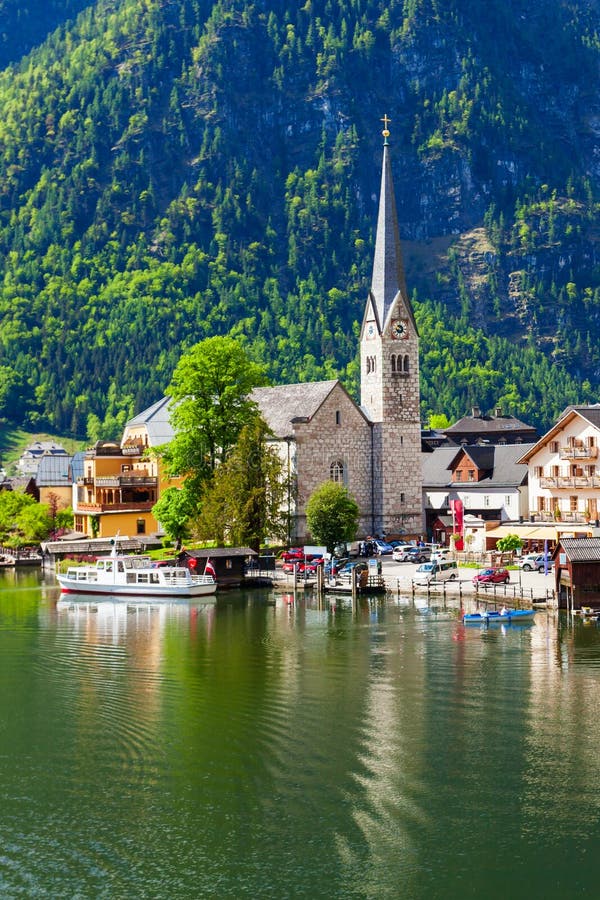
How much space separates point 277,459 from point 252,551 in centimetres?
923

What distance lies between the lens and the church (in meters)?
115

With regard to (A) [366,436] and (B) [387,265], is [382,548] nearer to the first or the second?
(A) [366,436]

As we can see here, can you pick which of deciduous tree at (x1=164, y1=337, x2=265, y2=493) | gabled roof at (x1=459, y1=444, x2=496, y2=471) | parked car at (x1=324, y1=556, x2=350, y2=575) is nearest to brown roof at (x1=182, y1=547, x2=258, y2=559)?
parked car at (x1=324, y1=556, x2=350, y2=575)

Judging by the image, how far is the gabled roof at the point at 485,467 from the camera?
120 m

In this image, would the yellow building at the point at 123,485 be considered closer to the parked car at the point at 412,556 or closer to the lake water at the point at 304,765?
the parked car at the point at 412,556

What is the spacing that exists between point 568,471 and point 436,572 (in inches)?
676

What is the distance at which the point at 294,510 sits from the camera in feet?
371

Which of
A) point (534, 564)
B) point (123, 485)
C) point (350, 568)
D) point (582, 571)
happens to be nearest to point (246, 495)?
point (350, 568)

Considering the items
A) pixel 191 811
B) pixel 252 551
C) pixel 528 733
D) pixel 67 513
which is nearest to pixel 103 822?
pixel 191 811

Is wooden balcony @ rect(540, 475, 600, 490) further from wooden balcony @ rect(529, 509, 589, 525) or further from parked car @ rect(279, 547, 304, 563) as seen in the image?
parked car @ rect(279, 547, 304, 563)

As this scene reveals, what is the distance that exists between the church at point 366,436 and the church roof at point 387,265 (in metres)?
0.09

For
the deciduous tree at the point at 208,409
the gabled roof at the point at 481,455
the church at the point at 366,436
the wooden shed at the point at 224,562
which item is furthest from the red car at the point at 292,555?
the gabled roof at the point at 481,455

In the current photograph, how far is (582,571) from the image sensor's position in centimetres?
7762

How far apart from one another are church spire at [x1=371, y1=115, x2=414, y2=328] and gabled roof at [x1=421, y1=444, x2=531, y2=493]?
14.0 metres
